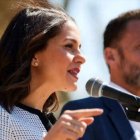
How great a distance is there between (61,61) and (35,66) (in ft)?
0.68

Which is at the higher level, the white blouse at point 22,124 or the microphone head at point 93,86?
the microphone head at point 93,86

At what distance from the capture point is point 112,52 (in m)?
5.72

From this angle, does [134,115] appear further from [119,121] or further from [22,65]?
[119,121]

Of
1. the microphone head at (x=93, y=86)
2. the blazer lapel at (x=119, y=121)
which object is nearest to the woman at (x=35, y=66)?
the microphone head at (x=93, y=86)

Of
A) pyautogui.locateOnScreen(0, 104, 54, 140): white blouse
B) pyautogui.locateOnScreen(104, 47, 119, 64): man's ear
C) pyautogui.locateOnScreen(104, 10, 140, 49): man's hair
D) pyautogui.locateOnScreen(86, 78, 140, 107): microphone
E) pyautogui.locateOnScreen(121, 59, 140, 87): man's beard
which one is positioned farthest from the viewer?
pyautogui.locateOnScreen(104, 10, 140, 49): man's hair

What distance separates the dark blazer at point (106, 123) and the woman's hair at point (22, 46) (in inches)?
20.8

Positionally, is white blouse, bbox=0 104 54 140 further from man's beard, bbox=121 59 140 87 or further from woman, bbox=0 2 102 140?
man's beard, bbox=121 59 140 87

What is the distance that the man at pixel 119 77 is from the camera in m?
4.89

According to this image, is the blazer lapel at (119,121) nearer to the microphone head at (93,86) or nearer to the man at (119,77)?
the man at (119,77)

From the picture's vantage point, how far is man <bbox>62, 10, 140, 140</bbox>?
4895 mm

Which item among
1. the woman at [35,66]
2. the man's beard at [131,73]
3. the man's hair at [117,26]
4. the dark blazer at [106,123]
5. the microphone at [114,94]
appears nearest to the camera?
the microphone at [114,94]

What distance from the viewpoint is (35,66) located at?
430cm

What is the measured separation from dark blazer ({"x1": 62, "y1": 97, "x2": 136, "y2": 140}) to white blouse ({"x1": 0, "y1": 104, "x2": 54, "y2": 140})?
0.63 meters

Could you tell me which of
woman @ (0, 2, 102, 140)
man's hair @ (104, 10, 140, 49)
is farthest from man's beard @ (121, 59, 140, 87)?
woman @ (0, 2, 102, 140)
